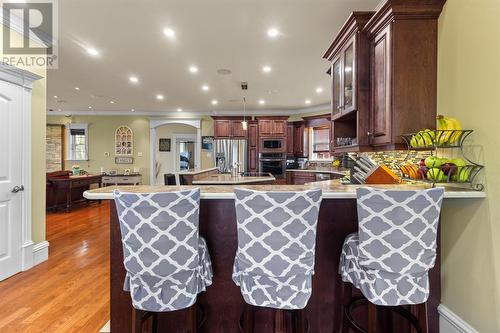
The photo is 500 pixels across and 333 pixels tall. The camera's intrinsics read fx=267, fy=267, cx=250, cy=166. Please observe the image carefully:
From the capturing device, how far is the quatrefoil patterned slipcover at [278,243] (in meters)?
1.28

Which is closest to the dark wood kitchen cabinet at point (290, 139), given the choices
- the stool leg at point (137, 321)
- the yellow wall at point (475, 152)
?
the yellow wall at point (475, 152)

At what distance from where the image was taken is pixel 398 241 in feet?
4.38

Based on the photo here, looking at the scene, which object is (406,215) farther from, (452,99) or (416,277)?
(452,99)

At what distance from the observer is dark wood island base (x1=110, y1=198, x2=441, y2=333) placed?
1751 millimetres

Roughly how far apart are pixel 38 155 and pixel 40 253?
1.15 meters

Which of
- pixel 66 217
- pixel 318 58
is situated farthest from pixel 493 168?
pixel 66 217

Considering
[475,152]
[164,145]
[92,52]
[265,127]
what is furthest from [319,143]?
[475,152]

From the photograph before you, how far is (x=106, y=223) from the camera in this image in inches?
199

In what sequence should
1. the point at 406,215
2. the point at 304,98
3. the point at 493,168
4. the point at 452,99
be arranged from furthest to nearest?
1. the point at 304,98
2. the point at 452,99
3. the point at 493,168
4. the point at 406,215

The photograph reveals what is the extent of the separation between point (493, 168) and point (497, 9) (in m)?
0.83

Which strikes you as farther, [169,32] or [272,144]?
[272,144]

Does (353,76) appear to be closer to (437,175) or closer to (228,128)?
(437,175)

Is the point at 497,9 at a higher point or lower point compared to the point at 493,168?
higher

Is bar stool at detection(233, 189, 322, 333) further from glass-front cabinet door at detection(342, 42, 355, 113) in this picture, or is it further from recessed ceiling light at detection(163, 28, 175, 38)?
recessed ceiling light at detection(163, 28, 175, 38)
